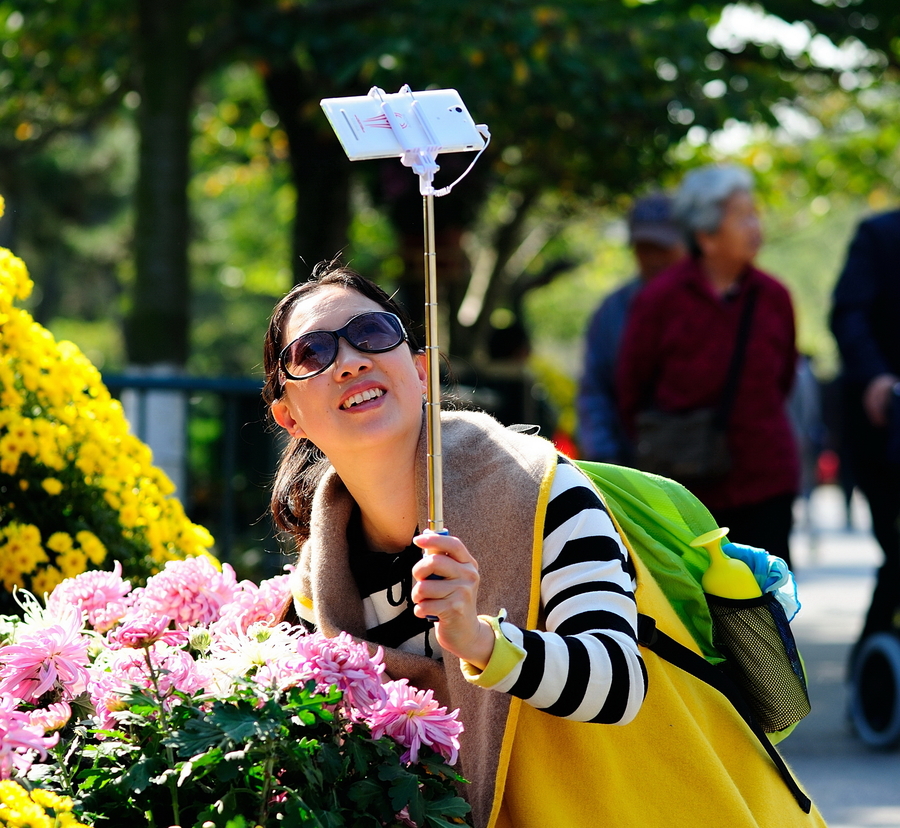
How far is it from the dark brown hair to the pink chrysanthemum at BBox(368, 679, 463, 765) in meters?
0.68

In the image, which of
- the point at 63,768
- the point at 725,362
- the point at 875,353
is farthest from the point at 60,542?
the point at 875,353

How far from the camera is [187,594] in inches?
92.8

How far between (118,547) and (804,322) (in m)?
43.8

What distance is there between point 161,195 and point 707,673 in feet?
17.0

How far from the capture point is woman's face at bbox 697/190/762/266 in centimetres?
490

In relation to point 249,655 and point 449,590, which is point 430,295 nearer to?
point 449,590

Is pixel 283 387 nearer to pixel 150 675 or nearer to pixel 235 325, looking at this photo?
pixel 150 675

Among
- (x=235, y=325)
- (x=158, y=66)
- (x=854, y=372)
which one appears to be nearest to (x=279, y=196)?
(x=158, y=66)

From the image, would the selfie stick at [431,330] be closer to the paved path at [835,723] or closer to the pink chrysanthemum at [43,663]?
the pink chrysanthemum at [43,663]

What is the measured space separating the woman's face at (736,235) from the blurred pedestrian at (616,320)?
1.01 m

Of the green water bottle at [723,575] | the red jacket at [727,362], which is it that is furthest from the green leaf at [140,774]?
the red jacket at [727,362]

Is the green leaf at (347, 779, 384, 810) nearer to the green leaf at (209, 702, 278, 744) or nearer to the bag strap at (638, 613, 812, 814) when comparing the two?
the green leaf at (209, 702, 278, 744)

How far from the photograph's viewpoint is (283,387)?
237 centimetres

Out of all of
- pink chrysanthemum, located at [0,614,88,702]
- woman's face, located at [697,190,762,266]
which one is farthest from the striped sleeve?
woman's face, located at [697,190,762,266]
